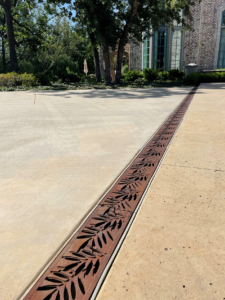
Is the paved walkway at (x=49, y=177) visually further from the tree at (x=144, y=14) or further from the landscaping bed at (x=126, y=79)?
the tree at (x=144, y=14)

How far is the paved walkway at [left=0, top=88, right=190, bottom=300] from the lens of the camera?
1681 mm

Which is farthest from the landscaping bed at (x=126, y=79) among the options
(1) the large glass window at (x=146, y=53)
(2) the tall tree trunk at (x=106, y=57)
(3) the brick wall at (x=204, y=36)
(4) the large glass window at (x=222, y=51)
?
(4) the large glass window at (x=222, y=51)

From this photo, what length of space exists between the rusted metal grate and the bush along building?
2292 centimetres

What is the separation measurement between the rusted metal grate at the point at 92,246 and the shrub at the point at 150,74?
61.2ft

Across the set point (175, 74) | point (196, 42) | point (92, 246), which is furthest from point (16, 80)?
point (92, 246)

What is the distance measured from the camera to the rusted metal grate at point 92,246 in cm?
142

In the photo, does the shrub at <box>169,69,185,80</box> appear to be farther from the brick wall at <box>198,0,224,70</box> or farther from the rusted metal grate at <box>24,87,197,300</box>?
the rusted metal grate at <box>24,87,197,300</box>

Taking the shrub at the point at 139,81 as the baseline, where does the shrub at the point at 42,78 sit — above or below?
above

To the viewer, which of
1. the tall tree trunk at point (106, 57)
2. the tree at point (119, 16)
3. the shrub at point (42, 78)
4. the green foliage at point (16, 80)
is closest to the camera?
the tree at point (119, 16)

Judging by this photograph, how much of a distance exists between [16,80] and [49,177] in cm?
1677

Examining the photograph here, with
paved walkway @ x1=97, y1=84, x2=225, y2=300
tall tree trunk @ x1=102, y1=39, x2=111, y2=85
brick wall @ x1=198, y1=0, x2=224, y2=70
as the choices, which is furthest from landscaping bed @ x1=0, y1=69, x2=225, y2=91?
paved walkway @ x1=97, y1=84, x2=225, y2=300

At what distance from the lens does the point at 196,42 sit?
23219 millimetres

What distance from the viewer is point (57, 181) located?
2.74 meters

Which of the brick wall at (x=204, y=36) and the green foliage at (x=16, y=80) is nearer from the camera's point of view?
the green foliage at (x=16, y=80)
